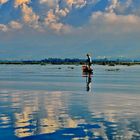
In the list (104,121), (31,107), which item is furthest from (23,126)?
(31,107)

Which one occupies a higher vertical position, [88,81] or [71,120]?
[71,120]

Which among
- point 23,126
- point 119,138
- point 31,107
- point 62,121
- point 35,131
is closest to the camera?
point 119,138

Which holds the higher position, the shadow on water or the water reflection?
the water reflection

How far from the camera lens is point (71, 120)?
17281 mm

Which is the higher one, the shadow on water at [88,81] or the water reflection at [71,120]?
the water reflection at [71,120]

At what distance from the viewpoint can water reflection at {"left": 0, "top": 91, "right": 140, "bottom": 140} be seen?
1434 cm

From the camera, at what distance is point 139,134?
1409 cm

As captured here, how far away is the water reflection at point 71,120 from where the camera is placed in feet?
47.1

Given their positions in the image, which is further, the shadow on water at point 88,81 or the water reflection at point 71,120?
the shadow on water at point 88,81

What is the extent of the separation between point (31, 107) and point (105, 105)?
3.89 meters

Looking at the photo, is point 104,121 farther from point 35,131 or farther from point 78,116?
point 35,131

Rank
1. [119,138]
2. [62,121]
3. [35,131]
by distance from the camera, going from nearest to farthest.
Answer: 1. [119,138]
2. [35,131]
3. [62,121]

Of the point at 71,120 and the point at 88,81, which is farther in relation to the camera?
the point at 88,81

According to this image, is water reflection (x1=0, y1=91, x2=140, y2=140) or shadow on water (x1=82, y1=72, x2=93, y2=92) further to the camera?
shadow on water (x1=82, y1=72, x2=93, y2=92)
